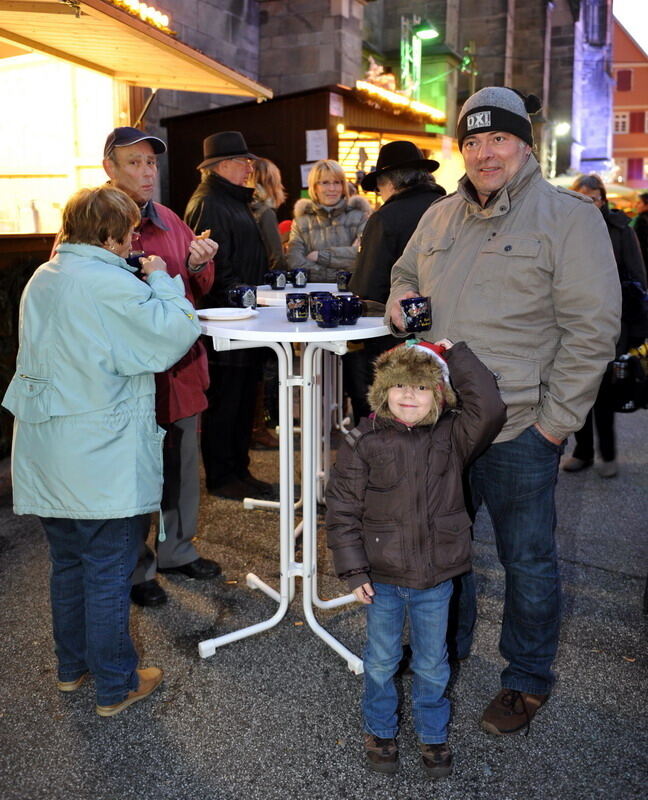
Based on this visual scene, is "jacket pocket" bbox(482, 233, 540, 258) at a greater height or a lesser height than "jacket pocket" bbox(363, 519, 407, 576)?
greater

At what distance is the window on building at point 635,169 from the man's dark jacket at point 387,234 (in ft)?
192

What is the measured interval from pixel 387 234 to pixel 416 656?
2.28 meters

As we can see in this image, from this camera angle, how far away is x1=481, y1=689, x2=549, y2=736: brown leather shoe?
262cm

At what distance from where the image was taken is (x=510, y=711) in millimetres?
2654

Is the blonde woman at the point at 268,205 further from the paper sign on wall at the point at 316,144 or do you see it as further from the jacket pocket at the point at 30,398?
the paper sign on wall at the point at 316,144

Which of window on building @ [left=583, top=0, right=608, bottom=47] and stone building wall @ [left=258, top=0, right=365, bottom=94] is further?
window on building @ [left=583, top=0, right=608, bottom=47]

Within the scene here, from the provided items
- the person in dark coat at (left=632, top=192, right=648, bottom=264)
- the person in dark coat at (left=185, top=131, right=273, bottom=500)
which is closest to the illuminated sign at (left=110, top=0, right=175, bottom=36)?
the person in dark coat at (left=185, top=131, right=273, bottom=500)

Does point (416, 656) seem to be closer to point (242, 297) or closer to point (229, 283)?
point (242, 297)

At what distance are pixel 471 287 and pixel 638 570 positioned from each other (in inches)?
88.6

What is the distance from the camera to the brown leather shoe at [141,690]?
107 inches

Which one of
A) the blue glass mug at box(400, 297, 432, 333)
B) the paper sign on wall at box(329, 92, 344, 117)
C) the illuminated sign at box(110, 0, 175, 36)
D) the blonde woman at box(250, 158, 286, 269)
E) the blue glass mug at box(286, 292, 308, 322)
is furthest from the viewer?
the paper sign on wall at box(329, 92, 344, 117)

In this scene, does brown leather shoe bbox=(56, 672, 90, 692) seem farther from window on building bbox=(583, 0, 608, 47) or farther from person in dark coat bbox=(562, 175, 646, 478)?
window on building bbox=(583, 0, 608, 47)

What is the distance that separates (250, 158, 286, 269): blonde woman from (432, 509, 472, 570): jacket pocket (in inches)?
150

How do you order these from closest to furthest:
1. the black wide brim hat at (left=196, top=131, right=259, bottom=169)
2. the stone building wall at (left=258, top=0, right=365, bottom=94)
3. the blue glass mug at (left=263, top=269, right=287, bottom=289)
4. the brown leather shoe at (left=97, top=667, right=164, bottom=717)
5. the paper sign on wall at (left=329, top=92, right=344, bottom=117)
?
the brown leather shoe at (left=97, top=667, right=164, bottom=717), the blue glass mug at (left=263, top=269, right=287, bottom=289), the black wide brim hat at (left=196, top=131, right=259, bottom=169), the paper sign on wall at (left=329, top=92, right=344, bottom=117), the stone building wall at (left=258, top=0, right=365, bottom=94)
